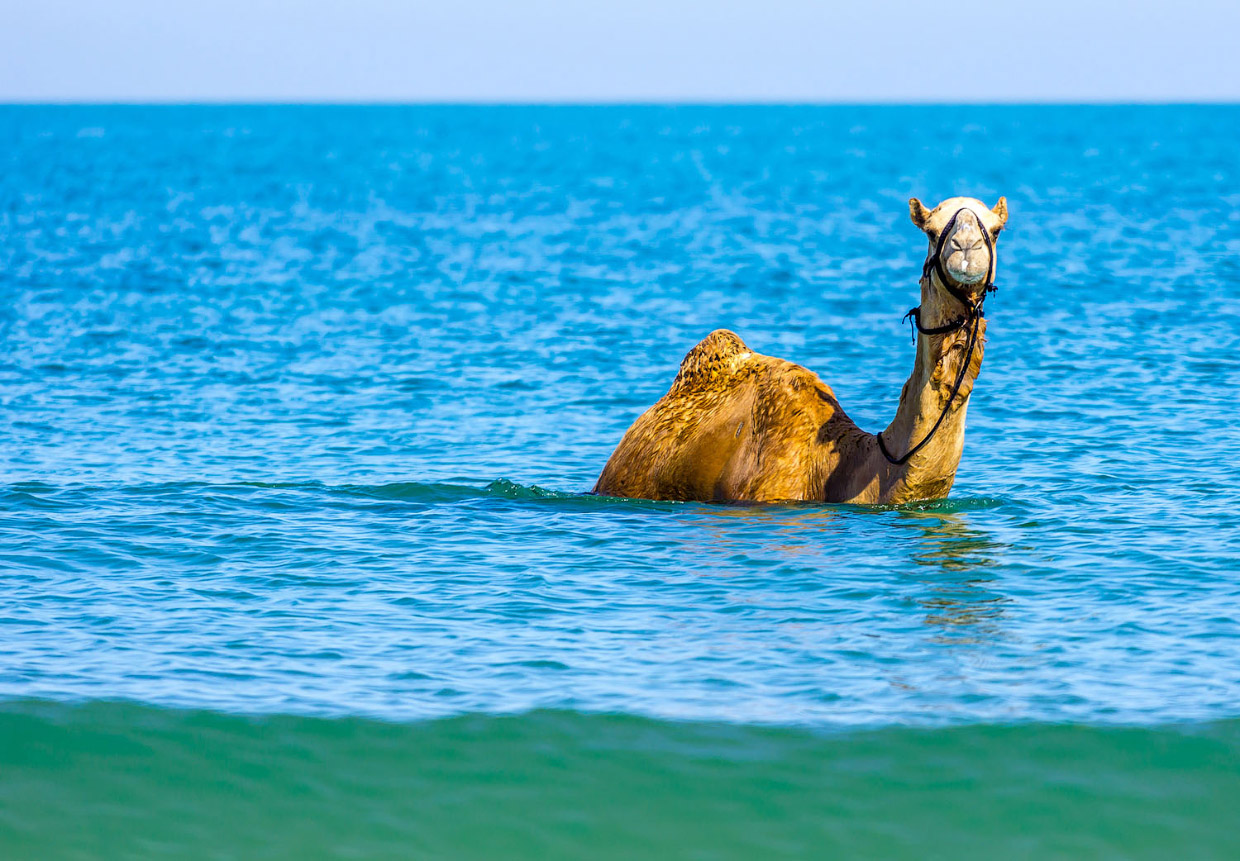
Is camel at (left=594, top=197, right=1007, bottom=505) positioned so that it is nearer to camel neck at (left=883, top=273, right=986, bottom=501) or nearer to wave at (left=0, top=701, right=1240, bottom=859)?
camel neck at (left=883, top=273, right=986, bottom=501)

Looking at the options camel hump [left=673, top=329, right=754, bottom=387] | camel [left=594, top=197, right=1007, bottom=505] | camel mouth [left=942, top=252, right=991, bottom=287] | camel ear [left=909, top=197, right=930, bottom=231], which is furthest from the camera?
camel hump [left=673, top=329, right=754, bottom=387]

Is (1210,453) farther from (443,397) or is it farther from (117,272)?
(117,272)

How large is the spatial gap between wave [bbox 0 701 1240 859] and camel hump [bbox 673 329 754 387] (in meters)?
4.97

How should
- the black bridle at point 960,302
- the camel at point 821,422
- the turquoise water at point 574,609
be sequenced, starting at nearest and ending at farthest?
the turquoise water at point 574,609 → the black bridle at point 960,302 → the camel at point 821,422

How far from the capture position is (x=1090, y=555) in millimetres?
11055

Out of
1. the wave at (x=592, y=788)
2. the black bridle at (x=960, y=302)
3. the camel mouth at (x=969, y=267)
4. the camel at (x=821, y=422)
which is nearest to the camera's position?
the wave at (x=592, y=788)

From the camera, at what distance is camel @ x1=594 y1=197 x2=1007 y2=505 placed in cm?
991

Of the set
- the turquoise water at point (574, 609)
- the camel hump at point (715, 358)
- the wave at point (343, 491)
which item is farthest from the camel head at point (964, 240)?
the wave at point (343, 491)

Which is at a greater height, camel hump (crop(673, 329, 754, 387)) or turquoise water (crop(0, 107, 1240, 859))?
camel hump (crop(673, 329, 754, 387))

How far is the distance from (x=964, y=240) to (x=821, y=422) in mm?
2634

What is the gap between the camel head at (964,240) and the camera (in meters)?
9.59

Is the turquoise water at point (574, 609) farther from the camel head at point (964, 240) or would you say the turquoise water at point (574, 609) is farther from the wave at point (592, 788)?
the camel head at point (964, 240)

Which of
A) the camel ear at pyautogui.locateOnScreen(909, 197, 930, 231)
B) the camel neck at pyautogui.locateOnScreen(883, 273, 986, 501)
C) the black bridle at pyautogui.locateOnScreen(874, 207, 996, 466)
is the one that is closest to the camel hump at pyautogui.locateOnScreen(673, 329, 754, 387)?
the camel neck at pyautogui.locateOnScreen(883, 273, 986, 501)

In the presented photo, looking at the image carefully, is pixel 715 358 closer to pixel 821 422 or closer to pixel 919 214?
pixel 821 422
